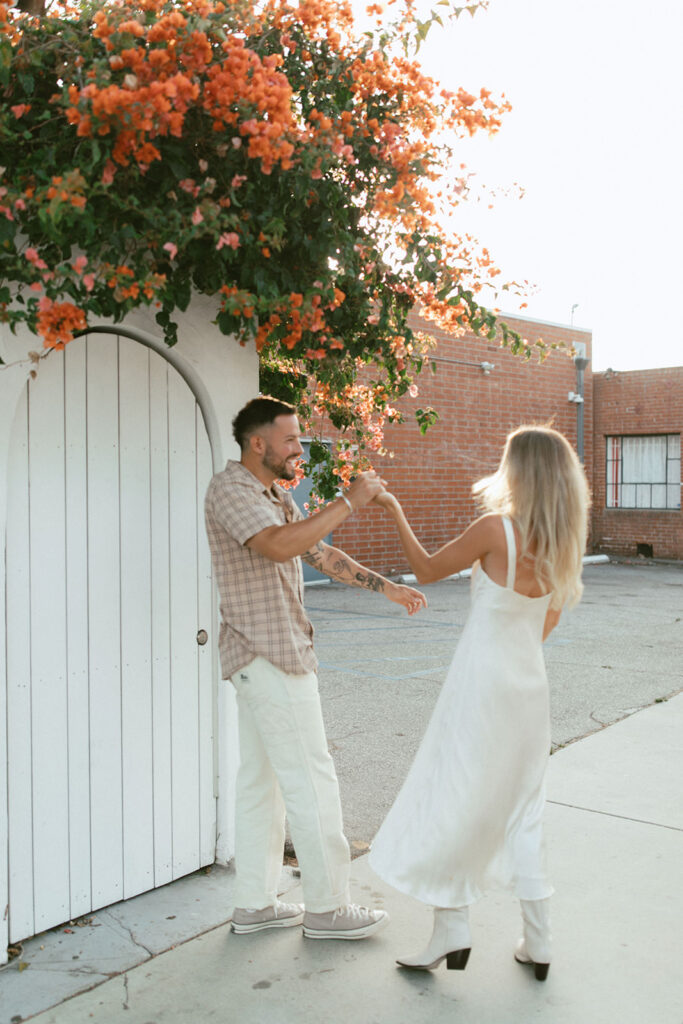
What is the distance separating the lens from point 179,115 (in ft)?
8.33

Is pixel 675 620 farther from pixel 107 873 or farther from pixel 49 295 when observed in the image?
pixel 49 295

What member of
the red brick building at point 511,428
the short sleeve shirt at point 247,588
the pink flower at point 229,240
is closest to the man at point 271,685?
the short sleeve shirt at point 247,588

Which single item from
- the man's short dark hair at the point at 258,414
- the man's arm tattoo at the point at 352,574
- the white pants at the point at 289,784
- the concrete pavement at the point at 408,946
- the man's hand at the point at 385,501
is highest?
the man's short dark hair at the point at 258,414

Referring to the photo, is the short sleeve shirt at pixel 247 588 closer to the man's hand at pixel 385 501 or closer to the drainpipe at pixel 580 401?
the man's hand at pixel 385 501

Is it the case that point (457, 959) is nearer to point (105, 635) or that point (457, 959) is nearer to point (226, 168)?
point (105, 635)

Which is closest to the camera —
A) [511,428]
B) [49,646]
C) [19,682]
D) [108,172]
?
[108,172]

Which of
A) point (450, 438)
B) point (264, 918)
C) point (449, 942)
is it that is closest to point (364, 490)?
point (449, 942)

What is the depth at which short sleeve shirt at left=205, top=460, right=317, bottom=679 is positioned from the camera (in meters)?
3.25

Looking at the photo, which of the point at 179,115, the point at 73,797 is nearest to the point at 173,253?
the point at 179,115

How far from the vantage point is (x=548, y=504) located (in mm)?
3059

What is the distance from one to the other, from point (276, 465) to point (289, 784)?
117 centimetres

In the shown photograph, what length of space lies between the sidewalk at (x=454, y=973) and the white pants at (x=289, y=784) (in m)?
0.22

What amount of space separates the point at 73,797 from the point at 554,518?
2.09 meters

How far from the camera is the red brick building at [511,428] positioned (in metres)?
17.3
